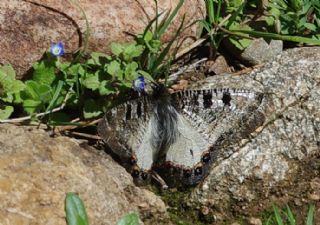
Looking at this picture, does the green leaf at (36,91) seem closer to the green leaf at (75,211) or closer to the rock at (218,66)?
the green leaf at (75,211)

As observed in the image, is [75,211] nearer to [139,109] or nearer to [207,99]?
[139,109]

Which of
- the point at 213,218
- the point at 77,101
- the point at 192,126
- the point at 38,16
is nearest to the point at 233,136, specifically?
the point at 192,126

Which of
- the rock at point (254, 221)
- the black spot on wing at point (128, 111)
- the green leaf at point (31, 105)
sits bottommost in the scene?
the rock at point (254, 221)

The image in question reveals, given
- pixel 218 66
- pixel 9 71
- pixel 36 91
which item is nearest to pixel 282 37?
pixel 218 66

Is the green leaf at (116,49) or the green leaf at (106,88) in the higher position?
the green leaf at (116,49)

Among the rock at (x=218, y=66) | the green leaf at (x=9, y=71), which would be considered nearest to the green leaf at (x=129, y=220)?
the green leaf at (x=9, y=71)

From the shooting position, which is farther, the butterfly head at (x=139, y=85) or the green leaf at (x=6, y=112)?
the butterfly head at (x=139, y=85)
